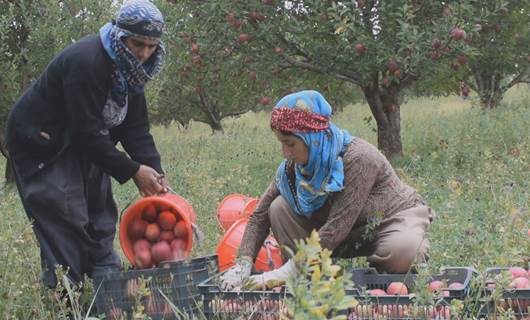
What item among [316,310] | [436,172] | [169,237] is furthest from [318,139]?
[436,172]

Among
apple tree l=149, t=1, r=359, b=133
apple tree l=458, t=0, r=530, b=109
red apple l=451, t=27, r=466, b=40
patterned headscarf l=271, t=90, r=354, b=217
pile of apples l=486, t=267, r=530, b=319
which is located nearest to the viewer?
pile of apples l=486, t=267, r=530, b=319

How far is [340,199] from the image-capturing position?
143 inches

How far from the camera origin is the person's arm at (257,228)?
151 inches

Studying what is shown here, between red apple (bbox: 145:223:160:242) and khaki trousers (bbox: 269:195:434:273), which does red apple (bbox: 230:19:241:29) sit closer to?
khaki trousers (bbox: 269:195:434:273)

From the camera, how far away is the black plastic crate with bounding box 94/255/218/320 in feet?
10.8

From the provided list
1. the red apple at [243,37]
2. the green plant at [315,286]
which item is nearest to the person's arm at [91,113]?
the green plant at [315,286]

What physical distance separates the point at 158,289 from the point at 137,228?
2.29 ft

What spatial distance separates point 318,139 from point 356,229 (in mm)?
605

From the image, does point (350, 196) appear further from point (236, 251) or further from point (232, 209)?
point (232, 209)

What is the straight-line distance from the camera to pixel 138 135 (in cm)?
411

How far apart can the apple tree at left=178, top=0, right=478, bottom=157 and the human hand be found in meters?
3.81

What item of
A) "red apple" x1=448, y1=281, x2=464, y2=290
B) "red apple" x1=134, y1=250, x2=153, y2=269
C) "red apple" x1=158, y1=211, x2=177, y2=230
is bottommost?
"red apple" x1=134, y1=250, x2=153, y2=269

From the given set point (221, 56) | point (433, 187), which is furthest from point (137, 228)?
point (221, 56)

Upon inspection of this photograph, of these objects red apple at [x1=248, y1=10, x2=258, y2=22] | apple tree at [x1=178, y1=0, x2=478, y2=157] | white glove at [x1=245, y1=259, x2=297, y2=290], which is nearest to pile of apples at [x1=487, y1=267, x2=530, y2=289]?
white glove at [x1=245, y1=259, x2=297, y2=290]
